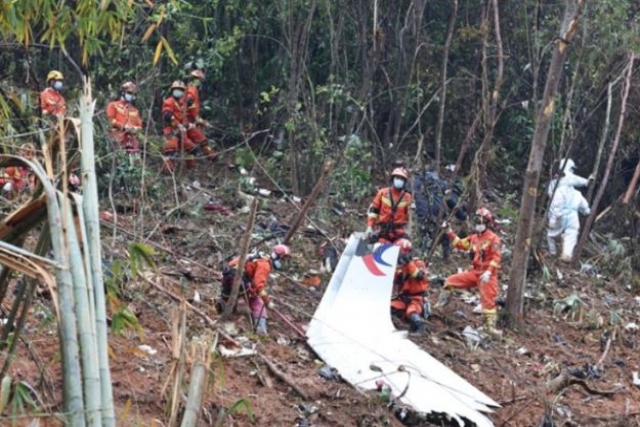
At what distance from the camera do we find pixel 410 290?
1111 cm

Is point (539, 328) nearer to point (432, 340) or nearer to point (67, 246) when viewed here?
point (432, 340)

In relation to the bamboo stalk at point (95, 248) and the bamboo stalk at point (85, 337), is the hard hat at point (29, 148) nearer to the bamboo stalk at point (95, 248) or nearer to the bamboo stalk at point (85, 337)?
the bamboo stalk at point (95, 248)

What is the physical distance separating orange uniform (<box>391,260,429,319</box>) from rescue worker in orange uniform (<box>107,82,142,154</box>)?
3379 mm

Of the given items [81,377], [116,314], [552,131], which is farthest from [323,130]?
[81,377]

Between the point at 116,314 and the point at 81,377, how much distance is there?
0.93m

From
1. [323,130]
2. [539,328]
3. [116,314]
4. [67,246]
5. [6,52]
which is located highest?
[67,246]

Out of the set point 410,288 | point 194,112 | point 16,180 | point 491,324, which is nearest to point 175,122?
point 194,112

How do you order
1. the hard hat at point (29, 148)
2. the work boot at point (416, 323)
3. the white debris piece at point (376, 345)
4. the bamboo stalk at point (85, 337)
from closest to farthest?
the bamboo stalk at point (85, 337)
the hard hat at point (29, 148)
the white debris piece at point (376, 345)
the work boot at point (416, 323)

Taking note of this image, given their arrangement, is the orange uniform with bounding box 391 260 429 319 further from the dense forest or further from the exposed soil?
the dense forest

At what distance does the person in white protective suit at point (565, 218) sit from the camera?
15.4 meters

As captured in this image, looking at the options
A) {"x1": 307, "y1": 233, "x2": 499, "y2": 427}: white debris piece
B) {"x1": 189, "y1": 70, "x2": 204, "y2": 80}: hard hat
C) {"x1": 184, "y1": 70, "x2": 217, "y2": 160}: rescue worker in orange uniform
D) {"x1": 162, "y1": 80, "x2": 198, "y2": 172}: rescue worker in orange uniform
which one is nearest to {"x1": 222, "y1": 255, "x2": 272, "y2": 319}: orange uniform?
{"x1": 307, "y1": 233, "x2": 499, "y2": 427}: white debris piece

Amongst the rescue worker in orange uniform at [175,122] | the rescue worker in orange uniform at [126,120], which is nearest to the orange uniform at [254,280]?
the rescue worker in orange uniform at [126,120]

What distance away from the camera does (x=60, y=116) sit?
3.68 m

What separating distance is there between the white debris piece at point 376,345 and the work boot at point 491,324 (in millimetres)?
1421
